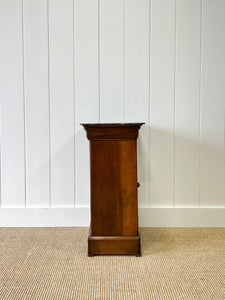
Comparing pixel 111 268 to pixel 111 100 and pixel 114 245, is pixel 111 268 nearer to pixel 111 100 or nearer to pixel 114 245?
pixel 114 245

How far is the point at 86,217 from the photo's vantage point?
1964 millimetres

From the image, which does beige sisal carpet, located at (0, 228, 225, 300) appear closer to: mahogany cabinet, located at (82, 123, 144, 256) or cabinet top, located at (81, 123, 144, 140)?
mahogany cabinet, located at (82, 123, 144, 256)

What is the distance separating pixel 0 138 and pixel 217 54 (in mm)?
1457

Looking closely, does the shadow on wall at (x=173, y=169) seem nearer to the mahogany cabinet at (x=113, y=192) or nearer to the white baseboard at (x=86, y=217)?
the white baseboard at (x=86, y=217)

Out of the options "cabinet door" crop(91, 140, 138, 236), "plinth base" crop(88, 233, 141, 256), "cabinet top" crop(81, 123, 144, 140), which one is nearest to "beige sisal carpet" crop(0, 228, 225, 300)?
"plinth base" crop(88, 233, 141, 256)

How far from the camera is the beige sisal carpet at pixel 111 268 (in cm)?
117

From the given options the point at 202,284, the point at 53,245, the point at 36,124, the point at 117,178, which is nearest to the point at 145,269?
the point at 202,284

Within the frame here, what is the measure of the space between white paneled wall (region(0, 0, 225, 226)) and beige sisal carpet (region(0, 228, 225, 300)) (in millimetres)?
225

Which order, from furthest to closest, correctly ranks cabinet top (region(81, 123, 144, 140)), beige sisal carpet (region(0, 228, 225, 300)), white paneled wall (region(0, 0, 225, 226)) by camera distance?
white paneled wall (region(0, 0, 225, 226)) → cabinet top (region(81, 123, 144, 140)) → beige sisal carpet (region(0, 228, 225, 300))

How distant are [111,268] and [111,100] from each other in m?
1.00

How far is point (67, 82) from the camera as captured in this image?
6.29 ft

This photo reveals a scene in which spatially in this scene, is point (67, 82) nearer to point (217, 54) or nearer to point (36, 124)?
point (36, 124)

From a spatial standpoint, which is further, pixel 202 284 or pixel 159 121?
pixel 159 121

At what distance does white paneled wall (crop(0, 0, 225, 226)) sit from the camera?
189 centimetres
